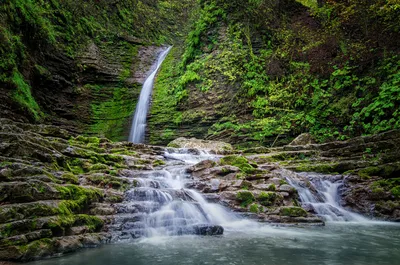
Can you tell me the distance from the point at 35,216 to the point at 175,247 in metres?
2.03

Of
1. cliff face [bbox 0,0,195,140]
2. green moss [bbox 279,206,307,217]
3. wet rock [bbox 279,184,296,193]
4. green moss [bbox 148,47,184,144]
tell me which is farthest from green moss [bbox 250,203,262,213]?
cliff face [bbox 0,0,195,140]

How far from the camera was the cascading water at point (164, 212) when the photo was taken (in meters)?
5.34

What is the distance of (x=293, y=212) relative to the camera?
6516 millimetres

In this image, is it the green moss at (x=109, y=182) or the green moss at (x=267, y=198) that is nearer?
the green moss at (x=109, y=182)

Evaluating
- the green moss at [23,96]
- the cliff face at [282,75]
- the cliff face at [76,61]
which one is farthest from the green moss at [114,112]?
the green moss at [23,96]

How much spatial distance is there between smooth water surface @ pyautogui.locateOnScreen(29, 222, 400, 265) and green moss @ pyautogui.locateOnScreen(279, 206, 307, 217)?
603mm

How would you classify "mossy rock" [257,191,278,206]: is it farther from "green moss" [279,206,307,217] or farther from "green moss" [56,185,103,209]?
"green moss" [56,185,103,209]

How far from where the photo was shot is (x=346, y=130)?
11820 mm

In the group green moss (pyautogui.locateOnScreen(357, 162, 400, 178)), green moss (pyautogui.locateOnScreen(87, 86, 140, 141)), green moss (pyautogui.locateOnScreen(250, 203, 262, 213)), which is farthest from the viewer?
green moss (pyautogui.locateOnScreen(87, 86, 140, 141))

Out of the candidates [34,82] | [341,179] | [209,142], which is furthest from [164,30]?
[341,179]

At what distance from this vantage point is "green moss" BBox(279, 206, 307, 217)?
6480mm

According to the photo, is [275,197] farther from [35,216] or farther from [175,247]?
[35,216]

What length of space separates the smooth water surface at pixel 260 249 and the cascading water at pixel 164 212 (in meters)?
0.26

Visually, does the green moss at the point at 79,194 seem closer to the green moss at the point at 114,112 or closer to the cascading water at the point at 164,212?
the cascading water at the point at 164,212
